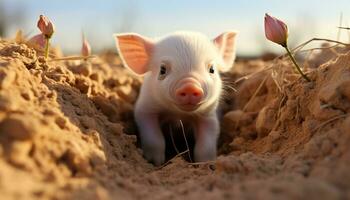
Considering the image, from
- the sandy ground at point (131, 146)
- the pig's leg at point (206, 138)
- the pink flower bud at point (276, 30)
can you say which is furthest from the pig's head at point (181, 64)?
the pink flower bud at point (276, 30)

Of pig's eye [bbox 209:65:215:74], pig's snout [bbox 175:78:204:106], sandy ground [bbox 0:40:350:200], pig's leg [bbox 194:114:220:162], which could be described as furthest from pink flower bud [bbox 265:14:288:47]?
pig's leg [bbox 194:114:220:162]

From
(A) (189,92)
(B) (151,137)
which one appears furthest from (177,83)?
(B) (151,137)

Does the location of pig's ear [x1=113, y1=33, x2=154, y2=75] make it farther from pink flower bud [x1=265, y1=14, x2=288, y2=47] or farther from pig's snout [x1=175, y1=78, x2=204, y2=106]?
pink flower bud [x1=265, y1=14, x2=288, y2=47]

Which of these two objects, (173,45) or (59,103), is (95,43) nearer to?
(173,45)

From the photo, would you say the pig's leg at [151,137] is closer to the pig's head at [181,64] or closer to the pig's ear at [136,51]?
the pig's head at [181,64]

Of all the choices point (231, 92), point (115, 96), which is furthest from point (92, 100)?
point (231, 92)

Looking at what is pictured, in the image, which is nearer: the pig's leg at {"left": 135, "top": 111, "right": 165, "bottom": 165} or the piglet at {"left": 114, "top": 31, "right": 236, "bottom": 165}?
the piglet at {"left": 114, "top": 31, "right": 236, "bottom": 165}
